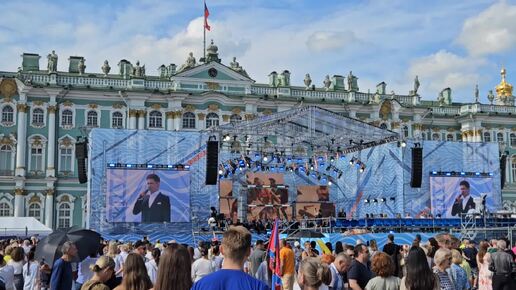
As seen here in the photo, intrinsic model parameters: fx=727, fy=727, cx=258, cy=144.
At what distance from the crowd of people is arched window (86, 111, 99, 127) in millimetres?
32674

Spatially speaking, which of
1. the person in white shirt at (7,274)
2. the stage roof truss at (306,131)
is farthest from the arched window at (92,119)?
the person in white shirt at (7,274)

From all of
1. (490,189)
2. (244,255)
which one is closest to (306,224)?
(490,189)

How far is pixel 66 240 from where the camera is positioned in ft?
39.1

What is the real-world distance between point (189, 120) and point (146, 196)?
12534mm

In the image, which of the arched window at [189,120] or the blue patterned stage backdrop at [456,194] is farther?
the arched window at [189,120]

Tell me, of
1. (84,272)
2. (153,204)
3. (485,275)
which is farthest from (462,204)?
(84,272)

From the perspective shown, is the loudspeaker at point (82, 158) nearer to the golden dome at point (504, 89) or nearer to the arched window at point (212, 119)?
the arched window at point (212, 119)

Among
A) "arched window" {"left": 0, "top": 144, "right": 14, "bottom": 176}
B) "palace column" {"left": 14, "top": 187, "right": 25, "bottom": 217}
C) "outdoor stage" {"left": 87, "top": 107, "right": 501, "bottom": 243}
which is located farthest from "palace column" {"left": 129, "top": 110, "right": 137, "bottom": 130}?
"outdoor stage" {"left": 87, "top": 107, "right": 501, "bottom": 243}

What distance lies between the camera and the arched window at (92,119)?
157ft

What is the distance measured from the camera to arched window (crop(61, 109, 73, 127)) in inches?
1877

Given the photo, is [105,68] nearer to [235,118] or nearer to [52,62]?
[52,62]

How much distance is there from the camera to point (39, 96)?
47188 millimetres

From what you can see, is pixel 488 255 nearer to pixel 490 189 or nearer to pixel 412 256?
pixel 412 256

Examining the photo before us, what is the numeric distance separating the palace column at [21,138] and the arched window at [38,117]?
61 cm
